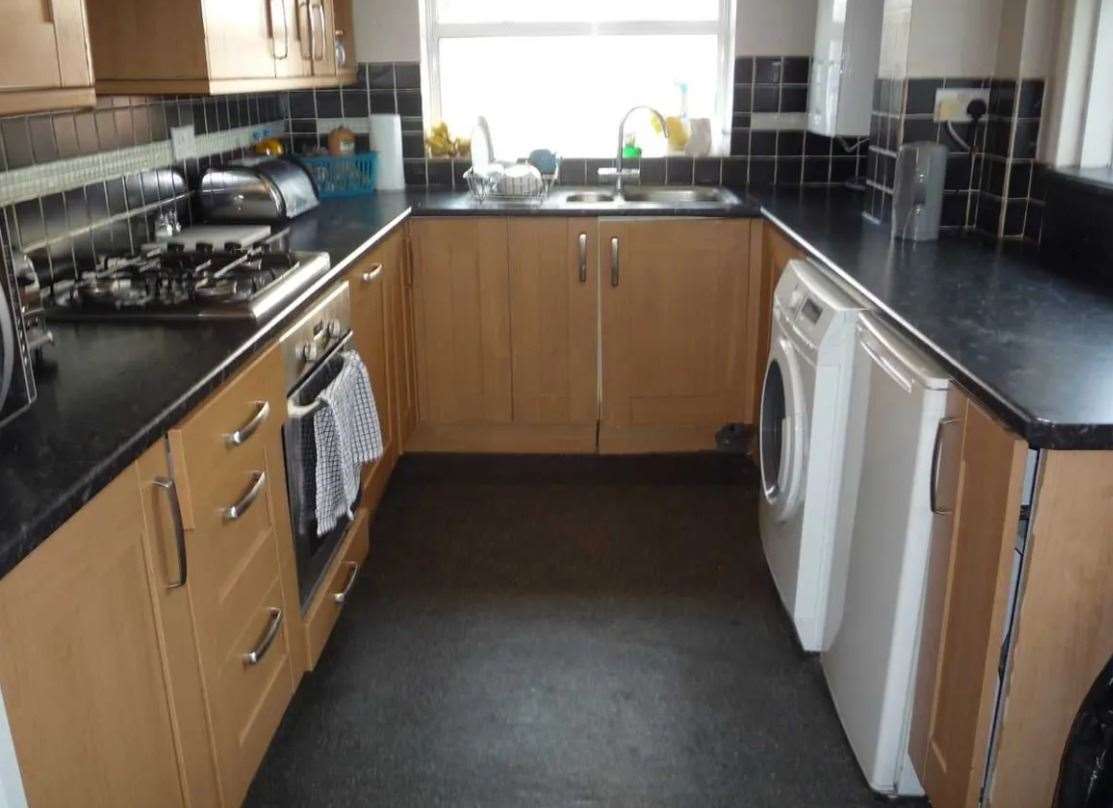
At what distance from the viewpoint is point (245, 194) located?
2857 mm

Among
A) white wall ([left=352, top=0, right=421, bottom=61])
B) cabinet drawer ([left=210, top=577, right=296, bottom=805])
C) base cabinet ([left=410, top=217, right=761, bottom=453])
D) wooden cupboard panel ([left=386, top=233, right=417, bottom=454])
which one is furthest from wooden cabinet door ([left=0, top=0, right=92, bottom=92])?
white wall ([left=352, top=0, right=421, bottom=61])

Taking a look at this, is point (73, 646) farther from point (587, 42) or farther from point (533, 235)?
point (587, 42)

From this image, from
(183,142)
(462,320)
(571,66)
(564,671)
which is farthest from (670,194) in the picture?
(564,671)

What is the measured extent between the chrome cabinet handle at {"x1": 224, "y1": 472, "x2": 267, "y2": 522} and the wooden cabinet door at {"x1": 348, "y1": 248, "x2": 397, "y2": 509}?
0.84 m

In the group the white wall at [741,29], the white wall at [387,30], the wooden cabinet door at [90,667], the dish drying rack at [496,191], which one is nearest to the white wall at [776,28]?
the white wall at [741,29]

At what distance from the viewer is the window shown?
12.3 ft

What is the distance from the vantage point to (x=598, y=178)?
378 centimetres

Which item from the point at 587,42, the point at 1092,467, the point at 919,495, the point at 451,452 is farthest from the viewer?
the point at 587,42

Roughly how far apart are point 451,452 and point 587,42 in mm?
1642

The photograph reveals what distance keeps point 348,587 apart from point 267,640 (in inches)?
22.2

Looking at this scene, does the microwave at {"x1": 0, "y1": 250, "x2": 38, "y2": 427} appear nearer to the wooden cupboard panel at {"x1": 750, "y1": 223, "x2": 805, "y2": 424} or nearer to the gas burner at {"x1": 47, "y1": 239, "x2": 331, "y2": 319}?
the gas burner at {"x1": 47, "y1": 239, "x2": 331, "y2": 319}

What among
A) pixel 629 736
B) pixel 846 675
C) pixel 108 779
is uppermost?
pixel 108 779

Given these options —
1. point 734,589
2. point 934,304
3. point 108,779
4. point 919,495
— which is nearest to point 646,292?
point 734,589

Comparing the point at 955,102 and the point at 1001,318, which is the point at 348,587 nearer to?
the point at 1001,318
